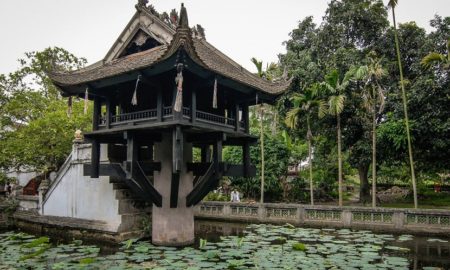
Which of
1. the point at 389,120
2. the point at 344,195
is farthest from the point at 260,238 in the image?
the point at 344,195

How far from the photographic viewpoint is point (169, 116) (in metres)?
10.1

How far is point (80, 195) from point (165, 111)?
20.1 feet

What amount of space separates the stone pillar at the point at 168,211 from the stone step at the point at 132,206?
1776mm

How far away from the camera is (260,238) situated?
12.3 meters

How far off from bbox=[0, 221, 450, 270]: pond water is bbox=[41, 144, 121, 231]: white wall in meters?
1.64

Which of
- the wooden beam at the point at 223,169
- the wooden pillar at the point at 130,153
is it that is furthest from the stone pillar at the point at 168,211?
the wooden pillar at the point at 130,153

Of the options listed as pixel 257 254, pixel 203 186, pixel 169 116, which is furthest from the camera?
pixel 203 186

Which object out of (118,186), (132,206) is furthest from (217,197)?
(118,186)

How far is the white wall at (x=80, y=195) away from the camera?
13.1 m

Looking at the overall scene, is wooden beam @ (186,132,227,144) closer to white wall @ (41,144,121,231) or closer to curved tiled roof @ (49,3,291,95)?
curved tiled roof @ (49,3,291,95)

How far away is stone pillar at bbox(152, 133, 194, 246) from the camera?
11453mm

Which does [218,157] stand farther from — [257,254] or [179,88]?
[257,254]

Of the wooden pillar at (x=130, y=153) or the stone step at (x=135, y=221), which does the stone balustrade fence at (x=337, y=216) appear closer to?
the stone step at (x=135, y=221)

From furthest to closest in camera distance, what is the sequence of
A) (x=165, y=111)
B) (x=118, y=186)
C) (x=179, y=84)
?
(x=118, y=186), (x=165, y=111), (x=179, y=84)
